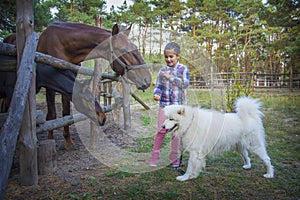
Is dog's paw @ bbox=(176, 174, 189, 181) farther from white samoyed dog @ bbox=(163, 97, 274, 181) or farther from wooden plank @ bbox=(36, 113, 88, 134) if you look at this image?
wooden plank @ bbox=(36, 113, 88, 134)

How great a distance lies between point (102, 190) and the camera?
90.8 inches

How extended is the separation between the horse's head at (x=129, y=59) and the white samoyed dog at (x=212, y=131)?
812 mm

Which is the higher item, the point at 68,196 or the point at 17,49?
the point at 17,49

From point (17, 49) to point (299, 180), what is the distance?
3.59 metres

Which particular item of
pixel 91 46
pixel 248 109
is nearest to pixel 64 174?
pixel 91 46

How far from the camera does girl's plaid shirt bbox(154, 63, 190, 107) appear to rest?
9.18ft

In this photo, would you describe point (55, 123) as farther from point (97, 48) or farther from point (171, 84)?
point (171, 84)

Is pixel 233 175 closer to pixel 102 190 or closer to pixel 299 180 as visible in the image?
pixel 299 180

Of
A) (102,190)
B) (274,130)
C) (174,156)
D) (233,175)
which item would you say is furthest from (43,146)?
(274,130)

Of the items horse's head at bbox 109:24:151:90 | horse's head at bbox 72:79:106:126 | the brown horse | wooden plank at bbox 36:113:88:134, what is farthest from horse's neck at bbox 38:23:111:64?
wooden plank at bbox 36:113:88:134

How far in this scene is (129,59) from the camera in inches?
128

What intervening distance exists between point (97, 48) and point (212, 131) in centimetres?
211

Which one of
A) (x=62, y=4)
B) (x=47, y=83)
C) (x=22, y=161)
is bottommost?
(x=22, y=161)

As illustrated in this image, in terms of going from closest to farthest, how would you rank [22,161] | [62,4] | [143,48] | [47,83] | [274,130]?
Answer: [22,161], [47,83], [143,48], [274,130], [62,4]
